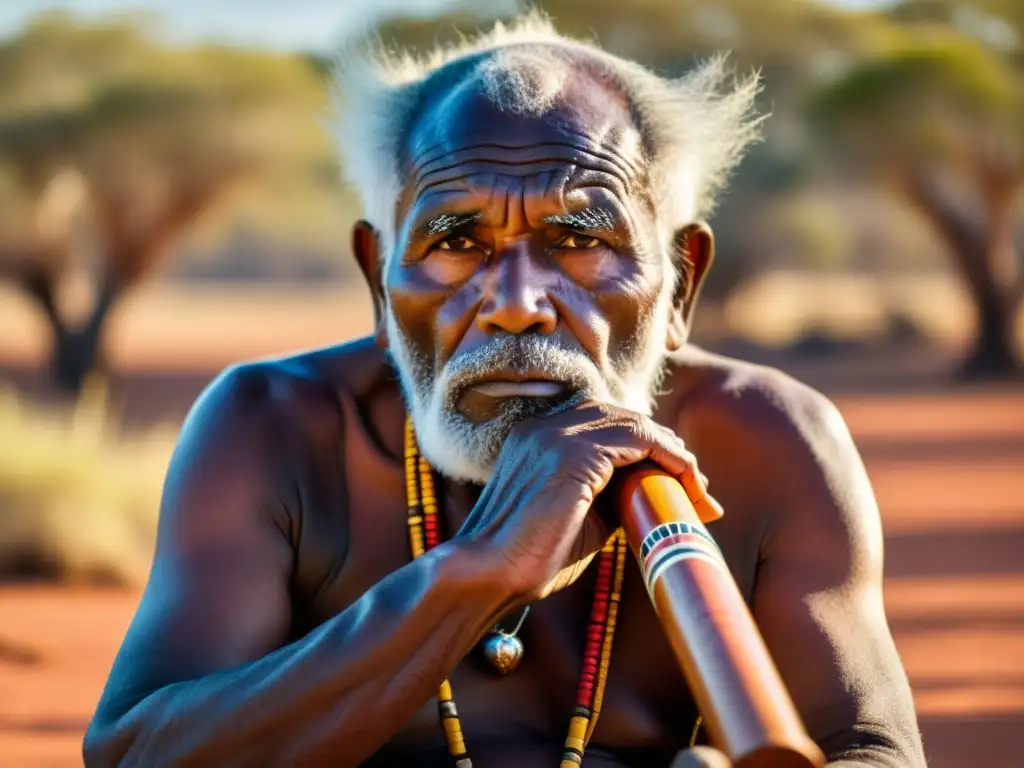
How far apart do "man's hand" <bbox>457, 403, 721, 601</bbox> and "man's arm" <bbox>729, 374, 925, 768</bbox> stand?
19.2 inches

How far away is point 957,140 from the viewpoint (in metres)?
22.8

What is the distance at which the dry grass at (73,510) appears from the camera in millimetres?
8609

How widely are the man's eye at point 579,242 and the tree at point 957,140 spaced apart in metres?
20.7

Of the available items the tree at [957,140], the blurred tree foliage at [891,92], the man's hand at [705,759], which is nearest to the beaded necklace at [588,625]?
the man's hand at [705,759]

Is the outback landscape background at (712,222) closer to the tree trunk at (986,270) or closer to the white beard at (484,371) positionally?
the tree trunk at (986,270)

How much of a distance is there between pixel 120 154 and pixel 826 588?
2067 centimetres

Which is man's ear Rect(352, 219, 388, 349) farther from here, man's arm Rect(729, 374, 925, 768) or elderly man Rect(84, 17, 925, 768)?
man's arm Rect(729, 374, 925, 768)

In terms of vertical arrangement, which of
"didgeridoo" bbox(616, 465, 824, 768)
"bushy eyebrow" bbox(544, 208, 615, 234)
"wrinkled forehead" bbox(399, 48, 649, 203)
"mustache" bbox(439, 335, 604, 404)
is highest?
"wrinkled forehead" bbox(399, 48, 649, 203)

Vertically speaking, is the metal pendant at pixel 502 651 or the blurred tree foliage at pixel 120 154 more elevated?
the blurred tree foliage at pixel 120 154

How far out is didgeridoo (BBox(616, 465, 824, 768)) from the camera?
1749 mm

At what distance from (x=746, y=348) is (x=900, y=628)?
736 inches

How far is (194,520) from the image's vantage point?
111 inches

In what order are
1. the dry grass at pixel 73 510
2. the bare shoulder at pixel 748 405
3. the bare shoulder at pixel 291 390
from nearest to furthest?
the bare shoulder at pixel 291 390 < the bare shoulder at pixel 748 405 < the dry grass at pixel 73 510

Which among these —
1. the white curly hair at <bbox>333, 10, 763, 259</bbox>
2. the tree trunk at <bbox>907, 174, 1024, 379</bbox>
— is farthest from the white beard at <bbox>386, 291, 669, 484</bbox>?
the tree trunk at <bbox>907, 174, 1024, 379</bbox>
